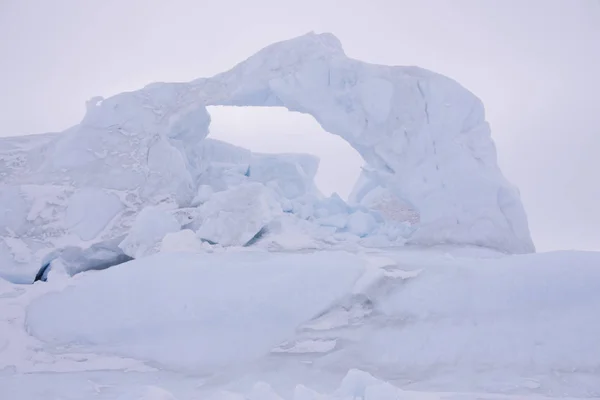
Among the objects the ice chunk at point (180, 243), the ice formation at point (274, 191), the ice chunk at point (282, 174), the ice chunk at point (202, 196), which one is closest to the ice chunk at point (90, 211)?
the ice formation at point (274, 191)

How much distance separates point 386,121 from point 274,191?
2.62m

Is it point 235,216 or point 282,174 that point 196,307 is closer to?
point 235,216

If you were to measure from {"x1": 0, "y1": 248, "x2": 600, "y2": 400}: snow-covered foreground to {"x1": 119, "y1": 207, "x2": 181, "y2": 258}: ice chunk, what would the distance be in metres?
2.09

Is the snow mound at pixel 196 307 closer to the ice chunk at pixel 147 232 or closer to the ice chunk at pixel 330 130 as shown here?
the ice chunk at pixel 147 232

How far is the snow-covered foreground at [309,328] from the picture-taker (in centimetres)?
448

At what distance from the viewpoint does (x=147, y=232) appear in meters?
8.01

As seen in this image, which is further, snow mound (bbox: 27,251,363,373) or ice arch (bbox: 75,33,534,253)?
ice arch (bbox: 75,33,534,253)

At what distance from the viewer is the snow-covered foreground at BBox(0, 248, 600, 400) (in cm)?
448

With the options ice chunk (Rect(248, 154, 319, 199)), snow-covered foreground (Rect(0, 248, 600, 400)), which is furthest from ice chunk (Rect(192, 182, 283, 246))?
ice chunk (Rect(248, 154, 319, 199))

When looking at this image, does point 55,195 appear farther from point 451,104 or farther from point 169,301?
point 451,104

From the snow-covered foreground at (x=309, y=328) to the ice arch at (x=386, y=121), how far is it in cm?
345

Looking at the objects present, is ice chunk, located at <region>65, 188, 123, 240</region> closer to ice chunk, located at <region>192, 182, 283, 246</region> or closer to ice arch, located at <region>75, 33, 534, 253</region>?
ice arch, located at <region>75, 33, 534, 253</region>

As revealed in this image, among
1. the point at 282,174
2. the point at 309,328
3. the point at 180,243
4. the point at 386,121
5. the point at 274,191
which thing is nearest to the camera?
the point at 309,328

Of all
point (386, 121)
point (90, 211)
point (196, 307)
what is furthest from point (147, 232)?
point (386, 121)
